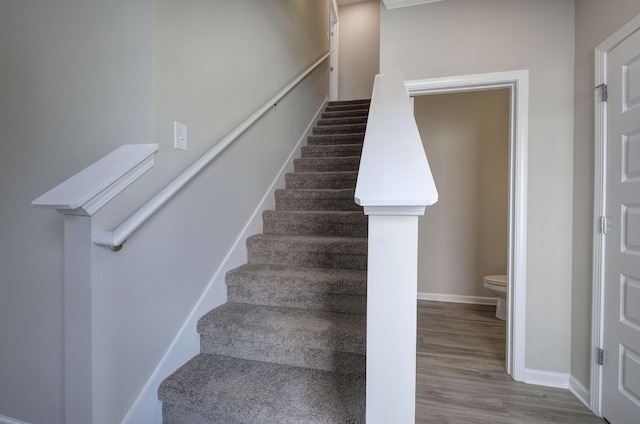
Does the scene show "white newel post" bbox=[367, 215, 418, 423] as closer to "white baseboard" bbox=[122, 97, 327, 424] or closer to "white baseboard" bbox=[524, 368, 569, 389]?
"white baseboard" bbox=[122, 97, 327, 424]

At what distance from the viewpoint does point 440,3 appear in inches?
79.1

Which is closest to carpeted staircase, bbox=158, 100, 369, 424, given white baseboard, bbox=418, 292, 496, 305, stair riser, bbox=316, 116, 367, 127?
stair riser, bbox=316, 116, 367, 127

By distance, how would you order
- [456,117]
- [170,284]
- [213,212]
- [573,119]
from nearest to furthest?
[170,284], [213,212], [573,119], [456,117]

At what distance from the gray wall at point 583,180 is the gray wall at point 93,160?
6.88 ft

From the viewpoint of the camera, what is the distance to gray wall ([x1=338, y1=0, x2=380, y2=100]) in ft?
16.5

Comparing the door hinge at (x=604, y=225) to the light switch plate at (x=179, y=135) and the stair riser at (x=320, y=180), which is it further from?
the light switch plate at (x=179, y=135)

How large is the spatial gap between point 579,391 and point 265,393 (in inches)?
72.1

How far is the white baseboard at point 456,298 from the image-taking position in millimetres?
3408

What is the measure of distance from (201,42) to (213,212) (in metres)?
0.86

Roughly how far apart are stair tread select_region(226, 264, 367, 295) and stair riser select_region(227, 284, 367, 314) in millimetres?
25

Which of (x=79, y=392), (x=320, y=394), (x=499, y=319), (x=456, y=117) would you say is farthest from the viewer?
(x=456, y=117)

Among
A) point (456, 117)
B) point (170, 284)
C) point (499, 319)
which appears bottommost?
point (499, 319)

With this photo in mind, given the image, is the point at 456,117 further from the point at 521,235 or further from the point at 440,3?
the point at 521,235

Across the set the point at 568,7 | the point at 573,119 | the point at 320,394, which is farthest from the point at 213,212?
the point at 568,7
